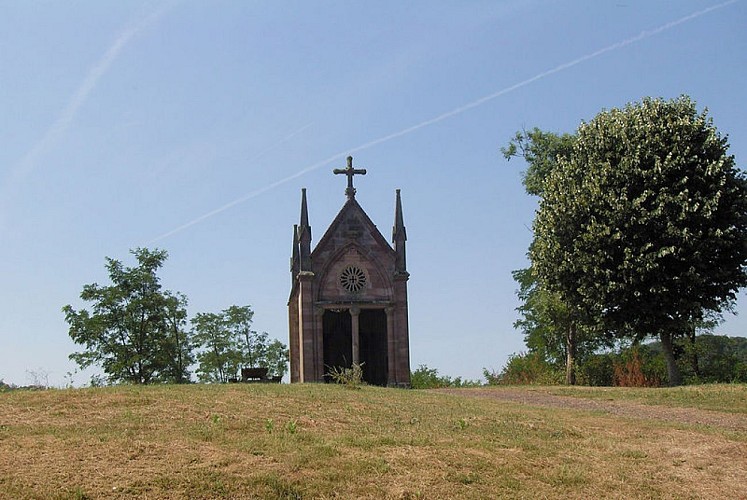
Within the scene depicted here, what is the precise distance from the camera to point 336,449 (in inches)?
628

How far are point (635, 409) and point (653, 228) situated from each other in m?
10.1

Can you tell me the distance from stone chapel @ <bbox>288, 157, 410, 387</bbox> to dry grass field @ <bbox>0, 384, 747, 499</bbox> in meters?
16.5

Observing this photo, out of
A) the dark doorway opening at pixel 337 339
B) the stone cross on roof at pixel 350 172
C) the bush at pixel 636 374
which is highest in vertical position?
the stone cross on roof at pixel 350 172

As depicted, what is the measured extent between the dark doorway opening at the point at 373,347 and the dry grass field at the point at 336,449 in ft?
60.6

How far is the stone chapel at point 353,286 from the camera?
128 ft

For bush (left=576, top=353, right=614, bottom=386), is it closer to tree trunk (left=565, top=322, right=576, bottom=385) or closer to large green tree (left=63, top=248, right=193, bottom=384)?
tree trunk (left=565, top=322, right=576, bottom=385)

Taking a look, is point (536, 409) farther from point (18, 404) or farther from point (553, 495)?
point (18, 404)

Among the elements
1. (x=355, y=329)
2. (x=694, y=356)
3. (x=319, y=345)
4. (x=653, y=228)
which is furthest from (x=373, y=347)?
(x=694, y=356)

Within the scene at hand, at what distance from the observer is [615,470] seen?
1595cm

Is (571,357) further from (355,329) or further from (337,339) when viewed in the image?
(355,329)

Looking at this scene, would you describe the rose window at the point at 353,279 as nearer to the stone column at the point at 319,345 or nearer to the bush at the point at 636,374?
the stone column at the point at 319,345

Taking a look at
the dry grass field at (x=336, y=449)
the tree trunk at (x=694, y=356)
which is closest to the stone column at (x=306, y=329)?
the dry grass field at (x=336, y=449)

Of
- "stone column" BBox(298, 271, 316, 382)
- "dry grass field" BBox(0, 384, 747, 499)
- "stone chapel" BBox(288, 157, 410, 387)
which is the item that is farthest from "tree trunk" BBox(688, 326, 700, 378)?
"dry grass field" BBox(0, 384, 747, 499)

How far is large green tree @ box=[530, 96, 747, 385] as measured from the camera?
32594 mm
